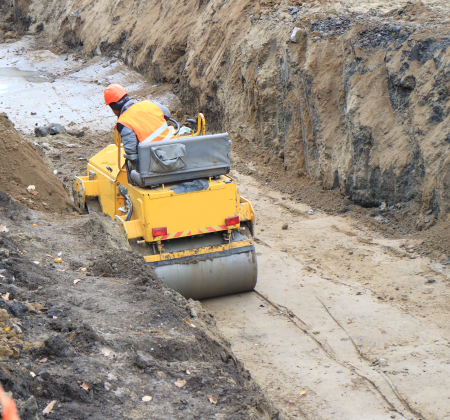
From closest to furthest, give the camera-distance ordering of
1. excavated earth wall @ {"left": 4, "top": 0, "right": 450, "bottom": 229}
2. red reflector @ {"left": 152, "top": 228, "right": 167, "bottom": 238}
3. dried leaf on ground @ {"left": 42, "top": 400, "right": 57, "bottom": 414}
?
1. dried leaf on ground @ {"left": 42, "top": 400, "right": 57, "bottom": 414}
2. red reflector @ {"left": 152, "top": 228, "right": 167, "bottom": 238}
3. excavated earth wall @ {"left": 4, "top": 0, "right": 450, "bottom": 229}

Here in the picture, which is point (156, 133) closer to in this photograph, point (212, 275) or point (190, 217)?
point (190, 217)

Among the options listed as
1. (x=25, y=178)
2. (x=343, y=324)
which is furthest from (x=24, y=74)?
(x=343, y=324)

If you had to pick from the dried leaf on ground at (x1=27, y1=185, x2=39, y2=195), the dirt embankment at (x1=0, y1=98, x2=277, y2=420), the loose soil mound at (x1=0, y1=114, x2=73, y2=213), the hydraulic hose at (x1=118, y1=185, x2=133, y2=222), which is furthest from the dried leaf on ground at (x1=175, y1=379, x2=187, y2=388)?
the dried leaf on ground at (x1=27, y1=185, x2=39, y2=195)

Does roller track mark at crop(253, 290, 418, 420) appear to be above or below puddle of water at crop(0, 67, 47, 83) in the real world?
below

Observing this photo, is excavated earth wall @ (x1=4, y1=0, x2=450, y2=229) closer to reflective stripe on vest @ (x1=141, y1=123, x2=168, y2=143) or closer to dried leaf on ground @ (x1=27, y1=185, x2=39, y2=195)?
reflective stripe on vest @ (x1=141, y1=123, x2=168, y2=143)

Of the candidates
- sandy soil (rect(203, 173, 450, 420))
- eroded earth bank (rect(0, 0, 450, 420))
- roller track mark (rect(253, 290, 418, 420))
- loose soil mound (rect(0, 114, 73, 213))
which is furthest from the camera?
loose soil mound (rect(0, 114, 73, 213))

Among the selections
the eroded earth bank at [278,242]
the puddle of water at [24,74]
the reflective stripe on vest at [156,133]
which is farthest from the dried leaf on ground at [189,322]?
the puddle of water at [24,74]

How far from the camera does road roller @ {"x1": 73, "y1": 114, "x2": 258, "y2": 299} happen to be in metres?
6.42

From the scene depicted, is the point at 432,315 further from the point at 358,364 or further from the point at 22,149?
the point at 22,149

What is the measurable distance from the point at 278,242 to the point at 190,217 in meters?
2.54

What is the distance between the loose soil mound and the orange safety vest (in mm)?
2197

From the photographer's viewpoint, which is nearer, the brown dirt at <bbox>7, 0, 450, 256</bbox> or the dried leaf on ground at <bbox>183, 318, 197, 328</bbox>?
the dried leaf on ground at <bbox>183, 318, 197, 328</bbox>

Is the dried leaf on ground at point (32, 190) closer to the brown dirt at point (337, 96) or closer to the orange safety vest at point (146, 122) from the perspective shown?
the orange safety vest at point (146, 122)

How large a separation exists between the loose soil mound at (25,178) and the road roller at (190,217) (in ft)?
6.12
